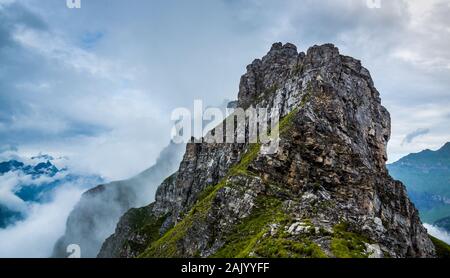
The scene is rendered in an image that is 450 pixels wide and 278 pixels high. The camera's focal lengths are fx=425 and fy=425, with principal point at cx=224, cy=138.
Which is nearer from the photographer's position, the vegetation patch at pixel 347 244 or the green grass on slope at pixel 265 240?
the vegetation patch at pixel 347 244

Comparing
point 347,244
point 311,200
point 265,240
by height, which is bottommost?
point 347,244

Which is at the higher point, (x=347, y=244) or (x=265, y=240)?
(x=265, y=240)

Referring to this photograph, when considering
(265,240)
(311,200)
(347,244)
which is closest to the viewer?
(347,244)

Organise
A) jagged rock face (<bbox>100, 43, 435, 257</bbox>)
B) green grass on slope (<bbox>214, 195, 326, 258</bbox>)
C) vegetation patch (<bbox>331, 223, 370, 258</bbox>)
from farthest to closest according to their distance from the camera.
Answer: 1. jagged rock face (<bbox>100, 43, 435, 257</bbox>)
2. green grass on slope (<bbox>214, 195, 326, 258</bbox>)
3. vegetation patch (<bbox>331, 223, 370, 258</bbox>)

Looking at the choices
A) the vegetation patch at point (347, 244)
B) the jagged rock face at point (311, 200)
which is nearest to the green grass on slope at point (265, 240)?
the jagged rock face at point (311, 200)

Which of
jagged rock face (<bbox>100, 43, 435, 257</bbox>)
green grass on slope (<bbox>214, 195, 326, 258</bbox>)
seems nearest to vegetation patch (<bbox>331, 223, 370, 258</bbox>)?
jagged rock face (<bbox>100, 43, 435, 257</bbox>)

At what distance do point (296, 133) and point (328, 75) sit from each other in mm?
52173

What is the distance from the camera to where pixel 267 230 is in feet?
363

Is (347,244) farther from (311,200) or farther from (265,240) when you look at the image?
(311,200)

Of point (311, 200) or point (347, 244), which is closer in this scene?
point (347, 244)

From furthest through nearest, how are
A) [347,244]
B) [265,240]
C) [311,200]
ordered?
[311,200] → [265,240] → [347,244]

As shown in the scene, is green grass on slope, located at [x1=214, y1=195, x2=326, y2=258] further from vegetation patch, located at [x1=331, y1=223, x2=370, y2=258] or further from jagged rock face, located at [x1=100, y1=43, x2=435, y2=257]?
vegetation patch, located at [x1=331, y1=223, x2=370, y2=258]

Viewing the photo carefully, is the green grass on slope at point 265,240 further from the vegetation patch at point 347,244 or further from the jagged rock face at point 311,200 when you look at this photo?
the vegetation patch at point 347,244

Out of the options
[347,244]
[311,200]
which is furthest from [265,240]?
[311,200]
